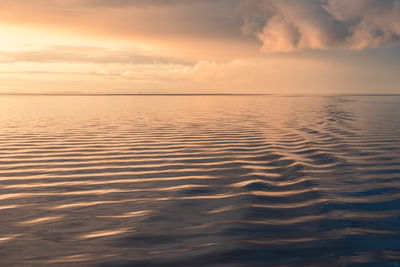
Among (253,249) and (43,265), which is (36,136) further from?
(253,249)

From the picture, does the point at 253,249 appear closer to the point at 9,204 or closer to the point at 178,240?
the point at 178,240

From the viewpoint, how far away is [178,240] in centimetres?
472

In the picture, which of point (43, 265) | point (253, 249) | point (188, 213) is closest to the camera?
point (43, 265)

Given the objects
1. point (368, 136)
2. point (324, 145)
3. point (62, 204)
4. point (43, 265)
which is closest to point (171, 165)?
point (62, 204)

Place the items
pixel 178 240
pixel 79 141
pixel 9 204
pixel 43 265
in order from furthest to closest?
pixel 79 141
pixel 9 204
pixel 178 240
pixel 43 265

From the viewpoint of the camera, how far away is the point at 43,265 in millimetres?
4059

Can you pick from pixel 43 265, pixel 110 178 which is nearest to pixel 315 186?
pixel 110 178

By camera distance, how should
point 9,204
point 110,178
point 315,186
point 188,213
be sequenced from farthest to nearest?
point 110,178
point 315,186
point 9,204
point 188,213

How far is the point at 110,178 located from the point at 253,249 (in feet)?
15.6

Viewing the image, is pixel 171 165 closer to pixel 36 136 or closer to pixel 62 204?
pixel 62 204

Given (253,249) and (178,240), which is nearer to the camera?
(253,249)

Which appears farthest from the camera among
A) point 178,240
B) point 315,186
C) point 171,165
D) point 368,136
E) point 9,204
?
point 368,136

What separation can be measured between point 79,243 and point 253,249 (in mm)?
2330

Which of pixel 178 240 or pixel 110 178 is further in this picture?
pixel 110 178
